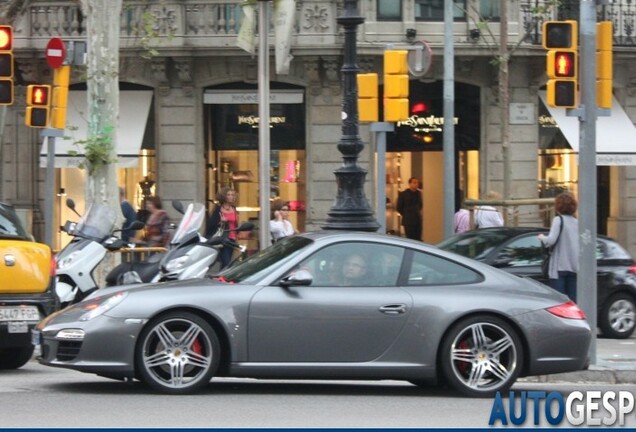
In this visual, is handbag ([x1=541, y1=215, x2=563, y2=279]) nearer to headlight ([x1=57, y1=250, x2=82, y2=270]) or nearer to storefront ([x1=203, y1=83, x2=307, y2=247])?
headlight ([x1=57, y1=250, x2=82, y2=270])

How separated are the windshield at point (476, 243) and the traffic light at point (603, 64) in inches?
161

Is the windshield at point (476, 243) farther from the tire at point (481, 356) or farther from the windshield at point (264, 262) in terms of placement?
the tire at point (481, 356)

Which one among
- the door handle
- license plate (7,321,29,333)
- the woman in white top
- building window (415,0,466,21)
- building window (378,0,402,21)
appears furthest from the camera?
building window (415,0,466,21)

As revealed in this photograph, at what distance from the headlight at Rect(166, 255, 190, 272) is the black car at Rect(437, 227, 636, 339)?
467cm

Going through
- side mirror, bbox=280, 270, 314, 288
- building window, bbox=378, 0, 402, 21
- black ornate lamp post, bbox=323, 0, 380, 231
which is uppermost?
building window, bbox=378, 0, 402, 21

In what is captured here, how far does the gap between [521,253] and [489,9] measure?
1240 centimetres

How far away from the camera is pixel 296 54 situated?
28281 millimetres

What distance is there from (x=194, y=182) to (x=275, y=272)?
1836 centimetres

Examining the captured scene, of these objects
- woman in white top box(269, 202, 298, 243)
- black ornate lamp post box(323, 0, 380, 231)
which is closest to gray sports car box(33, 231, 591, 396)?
black ornate lamp post box(323, 0, 380, 231)

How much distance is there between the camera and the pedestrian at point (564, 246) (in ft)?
51.3

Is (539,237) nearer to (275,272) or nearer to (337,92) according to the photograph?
(275,272)

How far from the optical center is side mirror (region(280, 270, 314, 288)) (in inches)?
416

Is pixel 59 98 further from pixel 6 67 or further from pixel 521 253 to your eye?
pixel 521 253

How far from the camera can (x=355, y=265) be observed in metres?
10.9
